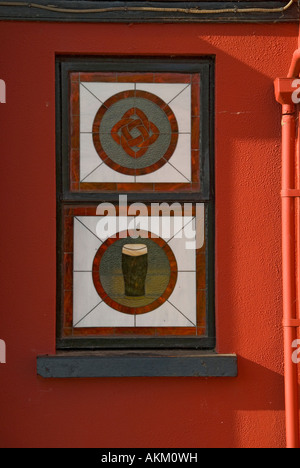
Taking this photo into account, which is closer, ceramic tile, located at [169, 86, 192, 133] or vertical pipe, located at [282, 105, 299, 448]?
vertical pipe, located at [282, 105, 299, 448]

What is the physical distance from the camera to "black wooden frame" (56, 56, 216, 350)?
373 cm

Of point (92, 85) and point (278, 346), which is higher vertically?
point (92, 85)

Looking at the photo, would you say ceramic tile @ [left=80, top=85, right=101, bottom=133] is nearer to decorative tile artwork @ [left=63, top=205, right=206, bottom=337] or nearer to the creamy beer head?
decorative tile artwork @ [left=63, top=205, right=206, bottom=337]

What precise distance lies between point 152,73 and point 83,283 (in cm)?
135

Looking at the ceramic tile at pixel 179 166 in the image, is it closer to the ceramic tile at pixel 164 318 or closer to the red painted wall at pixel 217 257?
the red painted wall at pixel 217 257

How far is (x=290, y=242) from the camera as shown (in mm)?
3648

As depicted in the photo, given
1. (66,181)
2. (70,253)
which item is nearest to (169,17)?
(66,181)

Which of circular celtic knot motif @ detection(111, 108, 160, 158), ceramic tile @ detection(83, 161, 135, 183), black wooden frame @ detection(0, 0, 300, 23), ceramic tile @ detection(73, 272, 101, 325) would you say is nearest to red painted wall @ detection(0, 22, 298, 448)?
black wooden frame @ detection(0, 0, 300, 23)

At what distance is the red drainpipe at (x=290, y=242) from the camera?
3.60m

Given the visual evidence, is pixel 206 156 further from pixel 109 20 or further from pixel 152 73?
pixel 109 20

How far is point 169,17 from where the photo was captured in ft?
12.1

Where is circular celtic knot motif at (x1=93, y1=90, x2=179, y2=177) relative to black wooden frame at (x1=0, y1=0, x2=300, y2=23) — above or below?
below

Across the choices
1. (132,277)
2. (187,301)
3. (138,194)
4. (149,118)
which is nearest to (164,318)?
(187,301)

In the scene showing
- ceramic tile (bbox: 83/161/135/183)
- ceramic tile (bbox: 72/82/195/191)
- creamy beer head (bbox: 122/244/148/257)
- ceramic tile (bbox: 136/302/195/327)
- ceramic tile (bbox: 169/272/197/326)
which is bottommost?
ceramic tile (bbox: 136/302/195/327)
